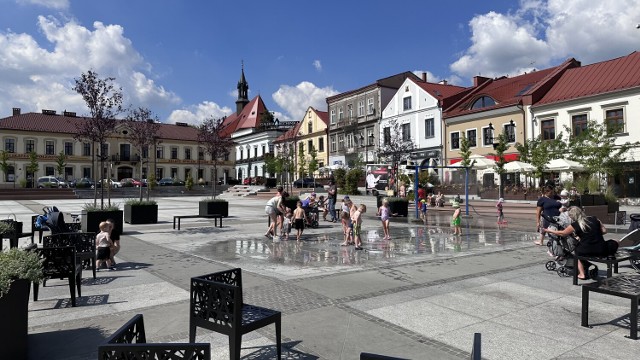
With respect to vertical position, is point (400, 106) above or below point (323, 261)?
above

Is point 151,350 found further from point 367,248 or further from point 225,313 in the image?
point 367,248

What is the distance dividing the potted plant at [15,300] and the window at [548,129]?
36022mm

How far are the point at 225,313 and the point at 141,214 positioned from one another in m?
14.6

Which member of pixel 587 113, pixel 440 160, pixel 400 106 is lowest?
pixel 440 160

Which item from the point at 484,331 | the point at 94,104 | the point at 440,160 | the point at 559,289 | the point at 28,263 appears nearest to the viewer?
the point at 28,263

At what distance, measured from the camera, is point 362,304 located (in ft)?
19.6

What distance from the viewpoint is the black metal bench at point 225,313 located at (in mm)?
3738

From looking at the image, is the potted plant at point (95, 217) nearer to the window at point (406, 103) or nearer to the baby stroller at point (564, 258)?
the baby stroller at point (564, 258)

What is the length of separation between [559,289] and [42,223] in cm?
1236

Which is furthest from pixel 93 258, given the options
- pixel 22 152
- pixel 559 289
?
pixel 22 152

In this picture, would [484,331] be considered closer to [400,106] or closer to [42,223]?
[42,223]

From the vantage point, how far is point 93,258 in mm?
7793

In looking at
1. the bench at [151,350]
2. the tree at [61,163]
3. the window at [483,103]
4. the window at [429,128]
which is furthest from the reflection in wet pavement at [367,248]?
the tree at [61,163]

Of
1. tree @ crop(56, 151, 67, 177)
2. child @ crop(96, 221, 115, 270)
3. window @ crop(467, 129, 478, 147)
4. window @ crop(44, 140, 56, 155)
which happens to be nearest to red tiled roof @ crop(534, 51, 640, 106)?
window @ crop(467, 129, 478, 147)
